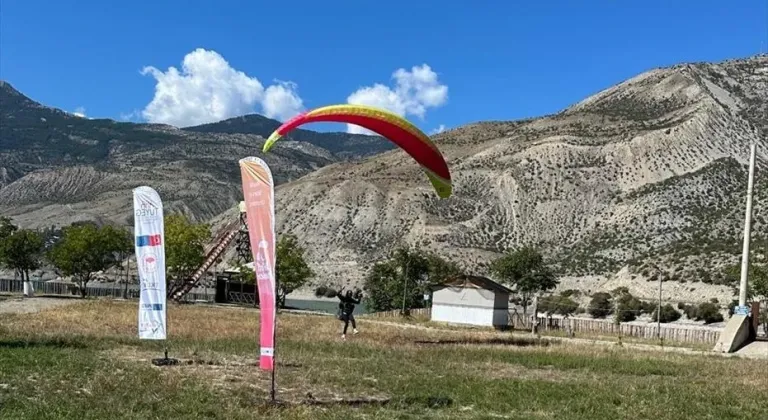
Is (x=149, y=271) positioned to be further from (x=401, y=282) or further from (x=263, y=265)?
(x=401, y=282)

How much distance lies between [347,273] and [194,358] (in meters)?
82.0

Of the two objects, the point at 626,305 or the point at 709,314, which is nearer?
the point at 709,314

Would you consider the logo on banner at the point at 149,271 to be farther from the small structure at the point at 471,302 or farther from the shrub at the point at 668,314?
the shrub at the point at 668,314

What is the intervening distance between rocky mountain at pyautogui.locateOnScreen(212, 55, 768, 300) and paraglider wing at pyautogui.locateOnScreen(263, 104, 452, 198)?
5338 cm

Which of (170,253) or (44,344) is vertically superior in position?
(170,253)

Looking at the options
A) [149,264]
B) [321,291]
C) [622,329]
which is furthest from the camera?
[321,291]

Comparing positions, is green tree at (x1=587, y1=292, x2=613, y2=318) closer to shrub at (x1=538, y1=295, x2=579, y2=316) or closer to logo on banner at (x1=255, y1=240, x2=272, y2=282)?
shrub at (x1=538, y1=295, x2=579, y2=316)

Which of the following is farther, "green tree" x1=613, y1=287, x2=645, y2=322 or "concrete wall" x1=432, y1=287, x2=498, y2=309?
"green tree" x1=613, y1=287, x2=645, y2=322

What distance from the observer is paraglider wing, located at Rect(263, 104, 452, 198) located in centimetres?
2145

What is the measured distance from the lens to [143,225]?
56.5 ft

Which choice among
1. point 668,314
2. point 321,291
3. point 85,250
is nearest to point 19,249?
point 85,250

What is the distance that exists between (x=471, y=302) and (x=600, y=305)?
23181 millimetres

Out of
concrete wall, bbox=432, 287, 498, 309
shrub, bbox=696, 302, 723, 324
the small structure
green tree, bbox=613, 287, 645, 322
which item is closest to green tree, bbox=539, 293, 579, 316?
green tree, bbox=613, 287, 645, 322

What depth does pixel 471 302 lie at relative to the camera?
5144 cm
